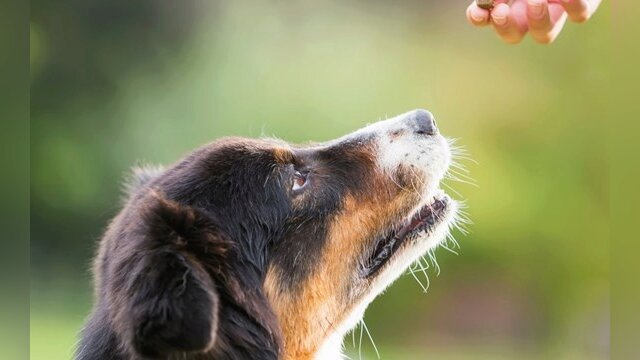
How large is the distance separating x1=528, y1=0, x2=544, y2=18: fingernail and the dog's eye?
1.12 m

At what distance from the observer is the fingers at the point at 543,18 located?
3.10m

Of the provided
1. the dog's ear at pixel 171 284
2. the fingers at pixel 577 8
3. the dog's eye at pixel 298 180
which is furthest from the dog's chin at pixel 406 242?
the fingers at pixel 577 8

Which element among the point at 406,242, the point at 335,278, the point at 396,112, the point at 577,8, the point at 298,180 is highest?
the point at 577,8

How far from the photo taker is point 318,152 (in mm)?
3082

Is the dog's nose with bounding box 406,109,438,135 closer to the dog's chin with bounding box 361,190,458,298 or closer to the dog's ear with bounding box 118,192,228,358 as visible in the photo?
the dog's chin with bounding box 361,190,458,298

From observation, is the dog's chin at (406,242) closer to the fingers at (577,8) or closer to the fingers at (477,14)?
the fingers at (477,14)

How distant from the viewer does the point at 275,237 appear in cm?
280

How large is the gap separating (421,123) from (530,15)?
0.62 meters

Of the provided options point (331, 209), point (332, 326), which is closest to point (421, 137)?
point (331, 209)

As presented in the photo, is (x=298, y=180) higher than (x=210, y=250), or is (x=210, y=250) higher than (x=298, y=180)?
(x=298, y=180)

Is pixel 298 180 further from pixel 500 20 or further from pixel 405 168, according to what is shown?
pixel 500 20

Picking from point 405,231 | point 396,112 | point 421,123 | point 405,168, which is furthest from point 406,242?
point 396,112

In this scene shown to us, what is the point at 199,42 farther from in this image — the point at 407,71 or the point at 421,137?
the point at 421,137

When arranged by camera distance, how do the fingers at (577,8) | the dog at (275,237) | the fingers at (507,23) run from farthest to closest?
the fingers at (507,23) → the fingers at (577,8) → the dog at (275,237)
